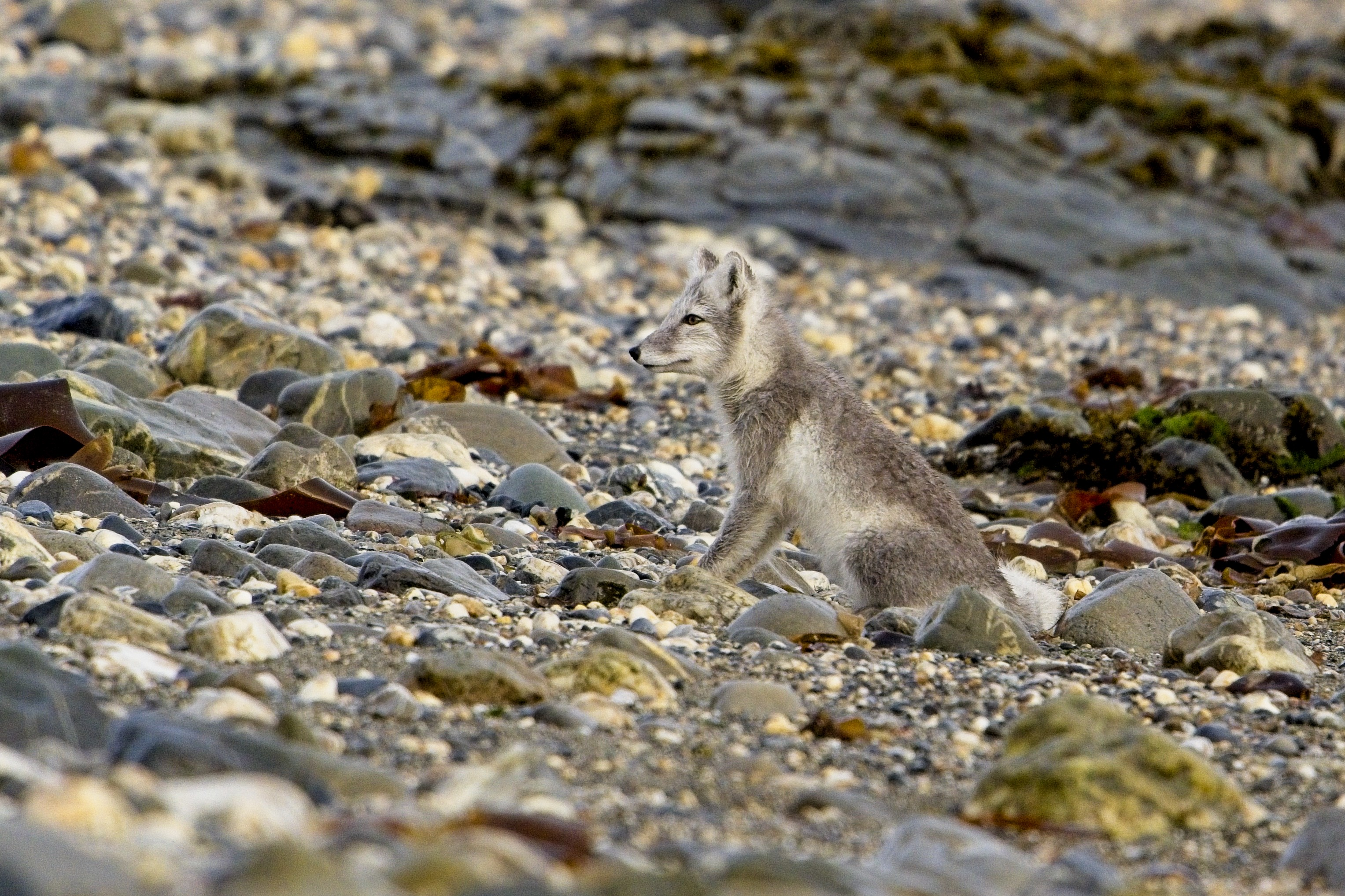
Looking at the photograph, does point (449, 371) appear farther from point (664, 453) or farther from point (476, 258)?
point (476, 258)

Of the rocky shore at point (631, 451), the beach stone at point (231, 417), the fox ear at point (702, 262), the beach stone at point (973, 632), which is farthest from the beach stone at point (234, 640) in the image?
the fox ear at point (702, 262)

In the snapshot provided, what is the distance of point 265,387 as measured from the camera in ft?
28.7

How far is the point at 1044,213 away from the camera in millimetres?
16172

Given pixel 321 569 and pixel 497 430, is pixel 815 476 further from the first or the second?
pixel 497 430

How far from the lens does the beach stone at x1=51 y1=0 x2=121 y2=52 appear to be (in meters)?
19.5

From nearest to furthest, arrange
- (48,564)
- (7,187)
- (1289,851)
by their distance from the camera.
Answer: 1. (1289,851)
2. (48,564)
3. (7,187)

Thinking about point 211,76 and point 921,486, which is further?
point 211,76

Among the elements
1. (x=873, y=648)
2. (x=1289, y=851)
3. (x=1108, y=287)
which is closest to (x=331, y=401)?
(x=873, y=648)

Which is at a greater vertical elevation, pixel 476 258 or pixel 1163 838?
pixel 1163 838

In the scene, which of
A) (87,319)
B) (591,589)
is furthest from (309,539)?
(87,319)

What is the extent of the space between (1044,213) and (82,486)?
11981 millimetres

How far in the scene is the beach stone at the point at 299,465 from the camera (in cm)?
706

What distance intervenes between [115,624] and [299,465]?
9.29ft

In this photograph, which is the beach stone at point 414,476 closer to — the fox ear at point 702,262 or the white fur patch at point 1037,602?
the fox ear at point 702,262
